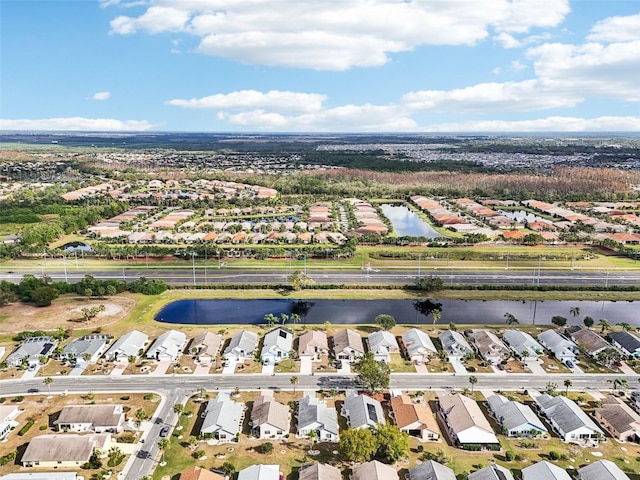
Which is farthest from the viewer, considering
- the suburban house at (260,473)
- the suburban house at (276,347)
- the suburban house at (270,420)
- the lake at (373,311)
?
the lake at (373,311)

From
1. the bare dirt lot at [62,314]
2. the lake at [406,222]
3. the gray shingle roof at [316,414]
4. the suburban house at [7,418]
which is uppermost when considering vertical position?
the lake at [406,222]

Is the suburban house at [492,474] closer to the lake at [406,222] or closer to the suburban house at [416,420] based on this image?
the suburban house at [416,420]

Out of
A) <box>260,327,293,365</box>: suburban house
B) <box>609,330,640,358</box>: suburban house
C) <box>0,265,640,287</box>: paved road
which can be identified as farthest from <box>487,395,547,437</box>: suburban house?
<box>0,265,640,287</box>: paved road

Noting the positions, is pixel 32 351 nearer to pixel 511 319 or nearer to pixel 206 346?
pixel 206 346

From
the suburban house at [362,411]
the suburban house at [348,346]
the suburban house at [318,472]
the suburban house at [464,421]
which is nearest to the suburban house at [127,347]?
the suburban house at [348,346]

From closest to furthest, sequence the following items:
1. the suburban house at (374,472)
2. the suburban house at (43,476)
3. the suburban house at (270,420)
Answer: the suburban house at (43,476), the suburban house at (374,472), the suburban house at (270,420)

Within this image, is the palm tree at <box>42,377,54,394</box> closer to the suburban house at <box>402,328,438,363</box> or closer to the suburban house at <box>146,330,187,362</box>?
the suburban house at <box>146,330,187,362</box>

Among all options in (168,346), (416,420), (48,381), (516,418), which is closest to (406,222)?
(168,346)
